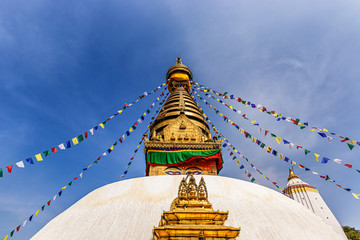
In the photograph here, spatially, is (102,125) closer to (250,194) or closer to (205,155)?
(205,155)

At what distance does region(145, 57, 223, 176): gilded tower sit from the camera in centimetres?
1076

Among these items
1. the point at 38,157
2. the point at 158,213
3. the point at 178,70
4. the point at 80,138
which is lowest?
the point at 158,213

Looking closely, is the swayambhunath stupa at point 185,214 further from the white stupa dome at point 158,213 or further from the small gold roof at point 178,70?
the small gold roof at point 178,70

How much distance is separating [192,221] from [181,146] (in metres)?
7.75

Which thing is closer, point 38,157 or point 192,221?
point 192,221

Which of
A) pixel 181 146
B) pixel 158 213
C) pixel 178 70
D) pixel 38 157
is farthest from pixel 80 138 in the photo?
pixel 178 70

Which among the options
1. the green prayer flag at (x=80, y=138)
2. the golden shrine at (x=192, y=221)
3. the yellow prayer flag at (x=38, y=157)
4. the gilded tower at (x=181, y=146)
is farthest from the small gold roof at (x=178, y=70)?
the golden shrine at (x=192, y=221)

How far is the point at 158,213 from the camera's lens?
4363 millimetres

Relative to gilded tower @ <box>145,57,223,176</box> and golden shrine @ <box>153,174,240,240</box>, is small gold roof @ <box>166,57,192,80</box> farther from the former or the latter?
golden shrine @ <box>153,174,240,240</box>

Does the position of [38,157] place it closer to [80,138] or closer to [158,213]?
[80,138]

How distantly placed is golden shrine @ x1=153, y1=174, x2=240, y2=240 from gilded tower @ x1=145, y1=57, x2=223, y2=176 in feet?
22.6

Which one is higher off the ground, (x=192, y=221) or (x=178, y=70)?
(x=178, y=70)

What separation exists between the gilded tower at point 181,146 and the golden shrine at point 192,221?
6.90 m

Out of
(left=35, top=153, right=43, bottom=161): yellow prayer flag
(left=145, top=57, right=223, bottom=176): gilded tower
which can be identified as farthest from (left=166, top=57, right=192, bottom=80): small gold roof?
(left=35, top=153, right=43, bottom=161): yellow prayer flag
